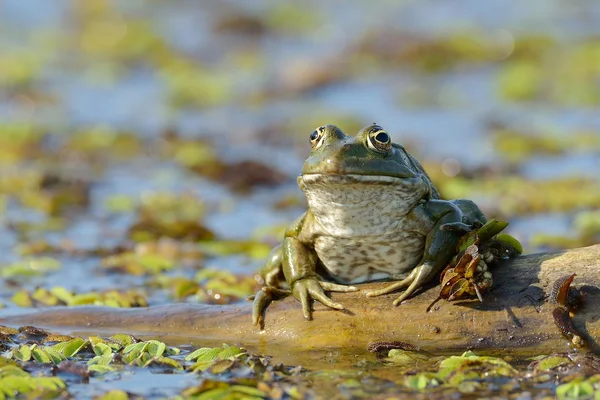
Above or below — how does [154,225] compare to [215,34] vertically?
below

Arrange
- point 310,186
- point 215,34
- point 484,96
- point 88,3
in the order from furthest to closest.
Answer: point 88,3 < point 215,34 < point 484,96 < point 310,186

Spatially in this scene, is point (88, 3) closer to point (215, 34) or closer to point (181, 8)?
point (181, 8)

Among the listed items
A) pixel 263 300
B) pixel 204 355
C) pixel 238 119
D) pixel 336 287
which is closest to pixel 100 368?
pixel 204 355

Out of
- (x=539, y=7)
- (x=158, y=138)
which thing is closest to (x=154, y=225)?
(x=158, y=138)

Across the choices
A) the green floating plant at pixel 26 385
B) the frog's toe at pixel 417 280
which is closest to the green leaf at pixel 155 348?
the green floating plant at pixel 26 385

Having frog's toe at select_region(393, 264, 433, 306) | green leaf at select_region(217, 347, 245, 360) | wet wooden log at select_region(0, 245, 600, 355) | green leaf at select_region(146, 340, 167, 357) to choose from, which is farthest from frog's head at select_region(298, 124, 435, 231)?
green leaf at select_region(146, 340, 167, 357)

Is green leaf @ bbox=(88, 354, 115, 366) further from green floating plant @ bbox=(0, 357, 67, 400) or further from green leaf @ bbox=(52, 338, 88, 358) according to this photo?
green floating plant @ bbox=(0, 357, 67, 400)
